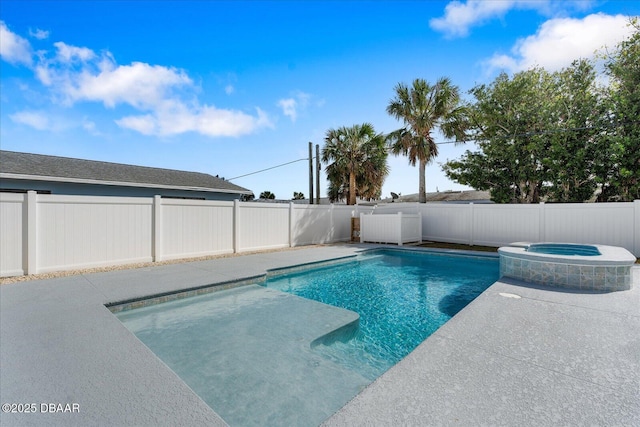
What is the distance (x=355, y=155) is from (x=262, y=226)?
8530 mm

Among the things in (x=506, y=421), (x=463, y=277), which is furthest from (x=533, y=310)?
(x=463, y=277)

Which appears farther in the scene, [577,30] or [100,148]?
[100,148]

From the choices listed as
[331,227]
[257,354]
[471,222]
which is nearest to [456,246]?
[471,222]

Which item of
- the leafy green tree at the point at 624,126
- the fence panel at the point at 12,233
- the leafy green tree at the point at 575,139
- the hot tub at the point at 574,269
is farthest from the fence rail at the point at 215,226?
the hot tub at the point at 574,269

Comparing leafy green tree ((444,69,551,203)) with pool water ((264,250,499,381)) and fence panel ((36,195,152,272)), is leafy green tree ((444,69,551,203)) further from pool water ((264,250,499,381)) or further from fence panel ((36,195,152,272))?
fence panel ((36,195,152,272))

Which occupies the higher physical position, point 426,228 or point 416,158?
point 416,158

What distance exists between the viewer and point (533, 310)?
386cm

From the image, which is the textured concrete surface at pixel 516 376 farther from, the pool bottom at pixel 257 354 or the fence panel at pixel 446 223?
the fence panel at pixel 446 223

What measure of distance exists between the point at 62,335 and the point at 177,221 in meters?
5.23

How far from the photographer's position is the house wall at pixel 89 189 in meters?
9.34

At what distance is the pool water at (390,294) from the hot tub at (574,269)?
0.87 metres

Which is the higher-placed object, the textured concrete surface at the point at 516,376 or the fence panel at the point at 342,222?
the fence panel at the point at 342,222

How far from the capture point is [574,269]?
4.92m

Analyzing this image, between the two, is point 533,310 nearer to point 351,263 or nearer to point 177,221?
point 351,263
